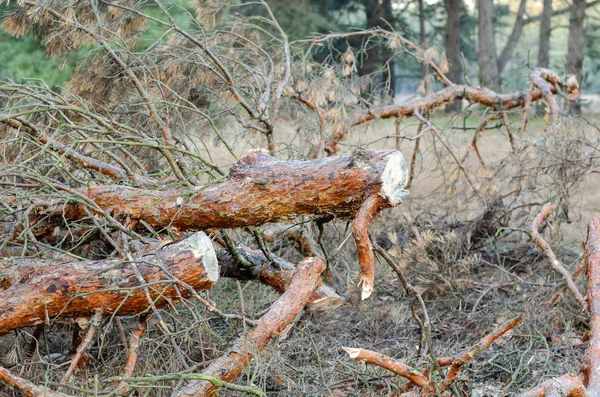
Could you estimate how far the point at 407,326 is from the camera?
501 cm

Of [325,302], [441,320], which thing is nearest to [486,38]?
[441,320]

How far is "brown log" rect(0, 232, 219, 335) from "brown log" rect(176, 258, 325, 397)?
1.15ft

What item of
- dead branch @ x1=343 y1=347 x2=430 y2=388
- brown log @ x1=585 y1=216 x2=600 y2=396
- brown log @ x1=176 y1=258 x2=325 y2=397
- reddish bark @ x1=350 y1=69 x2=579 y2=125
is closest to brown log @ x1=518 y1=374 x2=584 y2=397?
brown log @ x1=585 y1=216 x2=600 y2=396

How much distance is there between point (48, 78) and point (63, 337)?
4942 millimetres

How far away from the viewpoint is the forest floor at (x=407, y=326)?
3.87m

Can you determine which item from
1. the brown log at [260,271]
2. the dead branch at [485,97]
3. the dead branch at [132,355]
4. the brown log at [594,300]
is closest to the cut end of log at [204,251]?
the dead branch at [132,355]

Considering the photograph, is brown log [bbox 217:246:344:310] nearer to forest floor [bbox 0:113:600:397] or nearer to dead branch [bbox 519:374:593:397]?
forest floor [bbox 0:113:600:397]

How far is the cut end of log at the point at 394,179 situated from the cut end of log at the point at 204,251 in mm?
878

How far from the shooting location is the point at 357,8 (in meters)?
19.8

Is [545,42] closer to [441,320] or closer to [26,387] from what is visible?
[441,320]

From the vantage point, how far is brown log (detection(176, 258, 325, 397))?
306 centimetres

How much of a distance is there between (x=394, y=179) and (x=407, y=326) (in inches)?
79.6

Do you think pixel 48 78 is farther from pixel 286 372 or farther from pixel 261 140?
pixel 286 372

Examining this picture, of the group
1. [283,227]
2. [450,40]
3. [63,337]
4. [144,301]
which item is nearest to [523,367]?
[283,227]
